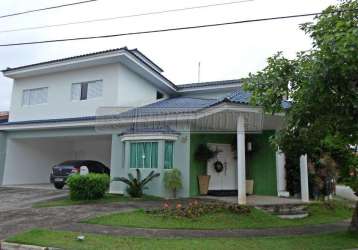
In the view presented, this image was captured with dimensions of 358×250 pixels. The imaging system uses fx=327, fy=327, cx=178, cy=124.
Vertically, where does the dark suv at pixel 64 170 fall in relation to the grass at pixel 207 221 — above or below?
above

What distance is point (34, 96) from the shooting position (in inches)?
780

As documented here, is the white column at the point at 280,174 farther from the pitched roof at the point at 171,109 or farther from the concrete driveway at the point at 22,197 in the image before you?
the concrete driveway at the point at 22,197

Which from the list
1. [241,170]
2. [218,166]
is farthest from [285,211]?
[218,166]

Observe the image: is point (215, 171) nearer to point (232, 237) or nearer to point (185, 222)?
point (185, 222)

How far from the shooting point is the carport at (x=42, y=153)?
19250mm

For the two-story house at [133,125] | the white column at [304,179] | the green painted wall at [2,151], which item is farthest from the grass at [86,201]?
the green painted wall at [2,151]

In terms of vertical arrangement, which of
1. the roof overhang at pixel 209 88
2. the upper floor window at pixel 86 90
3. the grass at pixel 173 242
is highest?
the roof overhang at pixel 209 88

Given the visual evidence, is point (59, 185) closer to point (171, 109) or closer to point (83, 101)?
point (83, 101)

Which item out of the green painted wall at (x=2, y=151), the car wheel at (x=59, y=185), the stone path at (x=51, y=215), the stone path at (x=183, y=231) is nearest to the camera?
the stone path at (x=183, y=231)

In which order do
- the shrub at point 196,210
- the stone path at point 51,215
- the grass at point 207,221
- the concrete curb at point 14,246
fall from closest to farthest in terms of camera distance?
the concrete curb at point 14,246 < the stone path at point 51,215 < the grass at point 207,221 < the shrub at point 196,210

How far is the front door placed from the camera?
14797 millimetres

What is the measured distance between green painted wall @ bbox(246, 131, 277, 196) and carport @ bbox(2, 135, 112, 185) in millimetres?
7356

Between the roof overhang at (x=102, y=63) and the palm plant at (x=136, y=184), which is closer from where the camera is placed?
the palm plant at (x=136, y=184)

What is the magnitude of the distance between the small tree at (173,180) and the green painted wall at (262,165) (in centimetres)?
364
